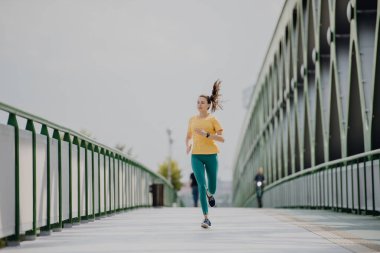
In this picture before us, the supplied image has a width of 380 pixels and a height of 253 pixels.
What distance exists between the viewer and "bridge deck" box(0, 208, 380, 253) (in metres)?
8.97

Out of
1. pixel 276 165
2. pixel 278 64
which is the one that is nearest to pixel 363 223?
pixel 278 64

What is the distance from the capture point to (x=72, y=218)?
12.9 metres

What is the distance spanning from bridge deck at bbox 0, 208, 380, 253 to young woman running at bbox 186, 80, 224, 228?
58 centimetres

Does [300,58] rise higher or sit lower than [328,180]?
higher

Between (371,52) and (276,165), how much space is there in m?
29.9

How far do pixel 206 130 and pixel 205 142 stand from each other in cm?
18

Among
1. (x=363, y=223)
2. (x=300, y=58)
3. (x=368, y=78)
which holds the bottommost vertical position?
(x=363, y=223)

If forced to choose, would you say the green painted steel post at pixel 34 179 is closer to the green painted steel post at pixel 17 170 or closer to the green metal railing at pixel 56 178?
the green metal railing at pixel 56 178

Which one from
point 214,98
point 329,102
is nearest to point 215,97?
point 214,98

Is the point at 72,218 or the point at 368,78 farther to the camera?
the point at 368,78

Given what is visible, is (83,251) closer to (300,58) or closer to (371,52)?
(371,52)

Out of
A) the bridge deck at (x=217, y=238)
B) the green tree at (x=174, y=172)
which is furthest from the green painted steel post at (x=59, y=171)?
the green tree at (x=174, y=172)

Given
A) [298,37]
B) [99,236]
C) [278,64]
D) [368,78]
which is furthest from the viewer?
[278,64]

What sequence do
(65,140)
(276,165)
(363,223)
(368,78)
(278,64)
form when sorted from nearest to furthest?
(65,140), (363,223), (368,78), (278,64), (276,165)
